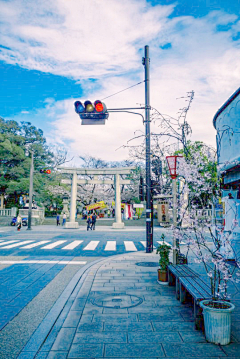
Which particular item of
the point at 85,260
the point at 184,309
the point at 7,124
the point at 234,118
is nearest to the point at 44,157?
the point at 7,124

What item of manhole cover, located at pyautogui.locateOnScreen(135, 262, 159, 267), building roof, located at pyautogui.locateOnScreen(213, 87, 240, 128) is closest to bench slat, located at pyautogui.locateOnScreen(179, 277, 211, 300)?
manhole cover, located at pyautogui.locateOnScreen(135, 262, 159, 267)

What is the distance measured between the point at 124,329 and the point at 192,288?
137 centimetres

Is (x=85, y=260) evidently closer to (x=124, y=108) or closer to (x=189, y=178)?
(x=124, y=108)

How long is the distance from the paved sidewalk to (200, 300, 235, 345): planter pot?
0.34ft

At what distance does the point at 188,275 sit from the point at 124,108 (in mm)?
6449

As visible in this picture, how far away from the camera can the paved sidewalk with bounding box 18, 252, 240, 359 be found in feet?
12.8

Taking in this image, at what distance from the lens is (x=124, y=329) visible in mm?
4676

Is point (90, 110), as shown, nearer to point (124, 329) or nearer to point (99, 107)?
point (99, 107)

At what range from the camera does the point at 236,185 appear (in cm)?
1053

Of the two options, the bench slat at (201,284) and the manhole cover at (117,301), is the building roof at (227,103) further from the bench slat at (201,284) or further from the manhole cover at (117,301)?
the manhole cover at (117,301)

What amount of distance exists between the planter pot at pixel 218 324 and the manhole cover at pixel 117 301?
2.04 metres

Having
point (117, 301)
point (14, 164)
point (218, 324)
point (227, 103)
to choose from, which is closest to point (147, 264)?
point (117, 301)

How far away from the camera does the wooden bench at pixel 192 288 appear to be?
4.61 m

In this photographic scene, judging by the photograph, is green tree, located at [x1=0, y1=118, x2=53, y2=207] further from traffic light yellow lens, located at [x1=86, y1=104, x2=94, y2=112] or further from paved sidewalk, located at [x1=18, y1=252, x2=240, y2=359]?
paved sidewalk, located at [x1=18, y1=252, x2=240, y2=359]
